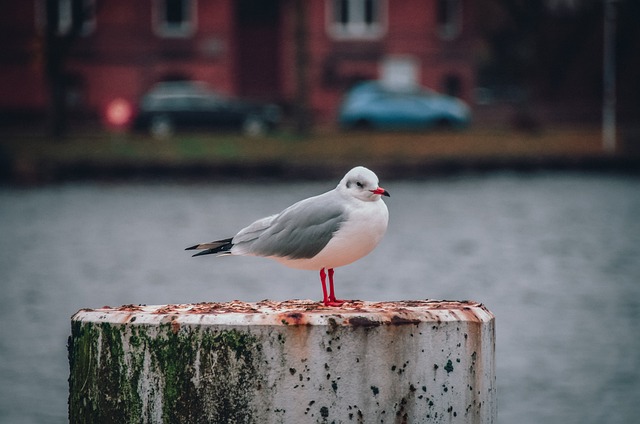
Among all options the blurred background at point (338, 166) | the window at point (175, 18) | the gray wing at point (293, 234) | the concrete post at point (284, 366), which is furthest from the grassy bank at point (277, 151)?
the concrete post at point (284, 366)

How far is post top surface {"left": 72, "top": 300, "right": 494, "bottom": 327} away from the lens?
4363 mm

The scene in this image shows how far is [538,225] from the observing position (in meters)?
21.4

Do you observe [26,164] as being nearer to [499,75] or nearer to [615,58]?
[615,58]

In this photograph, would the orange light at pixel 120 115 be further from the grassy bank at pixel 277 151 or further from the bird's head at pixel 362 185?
the bird's head at pixel 362 185

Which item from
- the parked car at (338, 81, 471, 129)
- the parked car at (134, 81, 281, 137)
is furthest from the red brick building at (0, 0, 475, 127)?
the parked car at (134, 81, 281, 137)

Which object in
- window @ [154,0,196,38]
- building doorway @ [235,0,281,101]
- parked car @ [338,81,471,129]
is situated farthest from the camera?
building doorway @ [235,0,281,101]

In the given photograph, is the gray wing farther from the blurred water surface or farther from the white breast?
the blurred water surface

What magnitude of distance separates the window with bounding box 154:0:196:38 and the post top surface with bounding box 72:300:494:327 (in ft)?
126

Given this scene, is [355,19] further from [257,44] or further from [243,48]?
[243,48]

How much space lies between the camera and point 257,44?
145 feet

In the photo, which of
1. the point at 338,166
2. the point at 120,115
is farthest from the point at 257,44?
the point at 338,166

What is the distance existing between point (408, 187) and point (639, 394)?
1469cm

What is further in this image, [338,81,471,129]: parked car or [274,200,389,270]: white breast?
[338,81,471,129]: parked car

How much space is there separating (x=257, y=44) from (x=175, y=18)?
2850 mm
